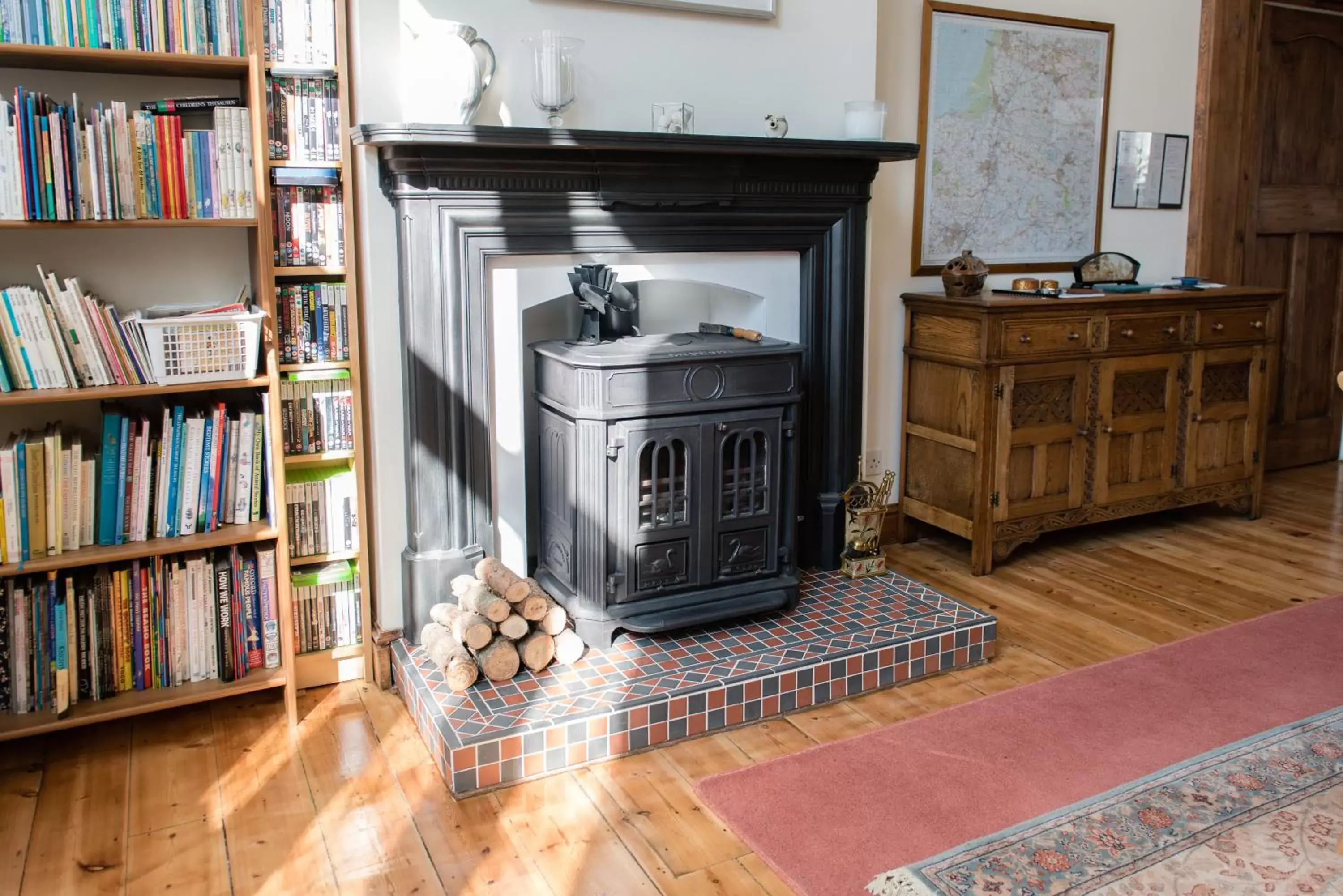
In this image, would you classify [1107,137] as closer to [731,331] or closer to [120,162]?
[731,331]

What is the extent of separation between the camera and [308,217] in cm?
280

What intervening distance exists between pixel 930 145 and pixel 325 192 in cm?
225

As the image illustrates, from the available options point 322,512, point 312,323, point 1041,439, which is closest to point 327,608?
point 322,512

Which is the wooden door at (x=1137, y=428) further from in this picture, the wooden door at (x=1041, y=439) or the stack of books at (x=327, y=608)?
the stack of books at (x=327, y=608)

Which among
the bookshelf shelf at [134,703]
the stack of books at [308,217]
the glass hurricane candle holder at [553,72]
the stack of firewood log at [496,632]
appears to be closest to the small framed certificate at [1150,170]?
the glass hurricane candle holder at [553,72]

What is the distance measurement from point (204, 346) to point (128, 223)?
0.31 m

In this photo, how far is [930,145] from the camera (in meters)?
4.06

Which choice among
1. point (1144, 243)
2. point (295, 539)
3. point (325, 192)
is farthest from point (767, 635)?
point (1144, 243)

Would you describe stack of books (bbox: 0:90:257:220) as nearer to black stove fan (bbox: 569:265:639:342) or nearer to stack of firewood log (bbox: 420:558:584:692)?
black stove fan (bbox: 569:265:639:342)

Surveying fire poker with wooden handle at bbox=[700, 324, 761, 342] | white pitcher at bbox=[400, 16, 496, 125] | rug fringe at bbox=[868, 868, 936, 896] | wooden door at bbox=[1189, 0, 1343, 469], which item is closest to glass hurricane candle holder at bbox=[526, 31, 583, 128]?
white pitcher at bbox=[400, 16, 496, 125]

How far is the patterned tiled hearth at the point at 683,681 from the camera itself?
8.36 feet

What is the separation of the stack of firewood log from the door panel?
3.87 meters

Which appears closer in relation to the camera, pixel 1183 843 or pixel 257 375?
pixel 1183 843

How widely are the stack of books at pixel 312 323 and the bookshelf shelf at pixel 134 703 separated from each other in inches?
31.4
